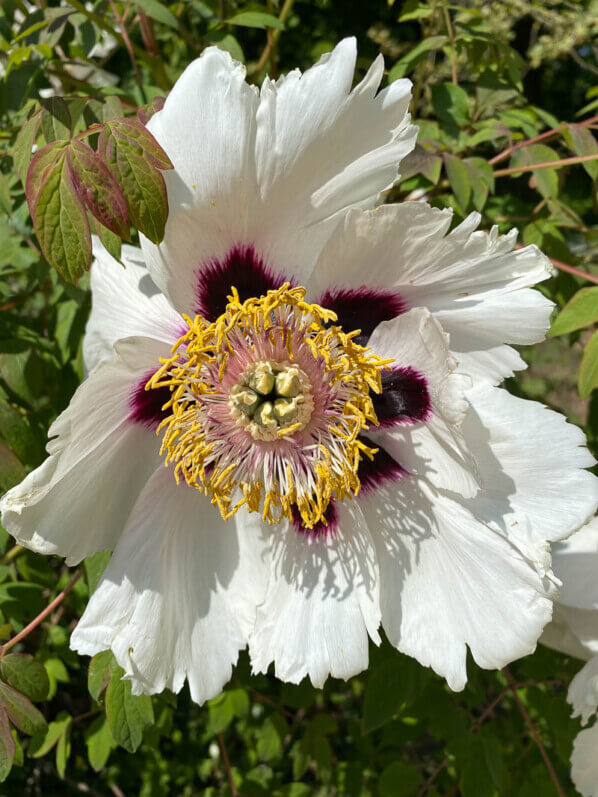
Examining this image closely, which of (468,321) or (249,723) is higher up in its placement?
(468,321)

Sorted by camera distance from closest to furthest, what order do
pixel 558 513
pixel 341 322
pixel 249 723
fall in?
pixel 558 513 → pixel 341 322 → pixel 249 723

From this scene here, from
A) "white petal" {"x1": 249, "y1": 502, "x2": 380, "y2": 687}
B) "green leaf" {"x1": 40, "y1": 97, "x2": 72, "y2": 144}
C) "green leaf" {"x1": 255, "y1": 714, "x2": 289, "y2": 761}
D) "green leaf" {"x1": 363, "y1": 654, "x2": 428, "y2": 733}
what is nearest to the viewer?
"green leaf" {"x1": 40, "y1": 97, "x2": 72, "y2": 144}

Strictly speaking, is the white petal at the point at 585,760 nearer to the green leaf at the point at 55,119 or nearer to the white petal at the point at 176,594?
the white petal at the point at 176,594

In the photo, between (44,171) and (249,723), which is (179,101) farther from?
(249,723)

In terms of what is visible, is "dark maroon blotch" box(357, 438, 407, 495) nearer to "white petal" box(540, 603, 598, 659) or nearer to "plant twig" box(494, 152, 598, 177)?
"white petal" box(540, 603, 598, 659)

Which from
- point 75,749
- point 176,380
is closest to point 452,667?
point 176,380

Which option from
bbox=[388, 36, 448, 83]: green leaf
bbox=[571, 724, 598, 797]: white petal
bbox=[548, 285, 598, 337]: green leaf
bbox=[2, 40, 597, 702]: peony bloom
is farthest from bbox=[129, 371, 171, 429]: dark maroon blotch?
bbox=[571, 724, 598, 797]: white petal

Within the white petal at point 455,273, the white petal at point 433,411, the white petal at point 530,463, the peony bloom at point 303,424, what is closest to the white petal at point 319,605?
the peony bloom at point 303,424
